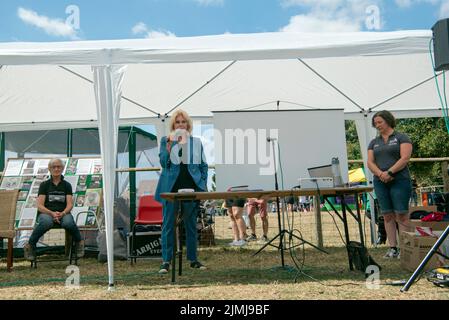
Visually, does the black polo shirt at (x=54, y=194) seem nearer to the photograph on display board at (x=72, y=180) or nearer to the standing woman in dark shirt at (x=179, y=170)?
the photograph on display board at (x=72, y=180)

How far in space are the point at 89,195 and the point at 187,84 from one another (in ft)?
6.95

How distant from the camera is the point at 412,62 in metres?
5.84

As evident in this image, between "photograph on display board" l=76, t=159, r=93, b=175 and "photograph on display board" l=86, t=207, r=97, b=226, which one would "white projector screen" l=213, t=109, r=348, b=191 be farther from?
"photograph on display board" l=76, t=159, r=93, b=175

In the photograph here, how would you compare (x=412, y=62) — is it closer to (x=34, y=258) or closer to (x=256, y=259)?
(x=256, y=259)

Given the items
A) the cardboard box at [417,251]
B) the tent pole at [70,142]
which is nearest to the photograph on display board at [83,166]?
the tent pole at [70,142]

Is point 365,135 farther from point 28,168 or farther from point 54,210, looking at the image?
point 28,168

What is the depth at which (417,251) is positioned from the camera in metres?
3.78

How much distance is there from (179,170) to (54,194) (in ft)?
6.34

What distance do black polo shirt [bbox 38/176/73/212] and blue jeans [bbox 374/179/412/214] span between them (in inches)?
143

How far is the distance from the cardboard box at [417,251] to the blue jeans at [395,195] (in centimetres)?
55

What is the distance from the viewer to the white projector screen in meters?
5.43

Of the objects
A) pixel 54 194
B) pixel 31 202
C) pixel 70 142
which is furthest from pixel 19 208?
pixel 70 142

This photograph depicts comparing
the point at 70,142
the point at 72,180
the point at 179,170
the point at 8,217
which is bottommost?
the point at 8,217

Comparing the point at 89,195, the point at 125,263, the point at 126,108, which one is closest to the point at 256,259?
the point at 125,263
